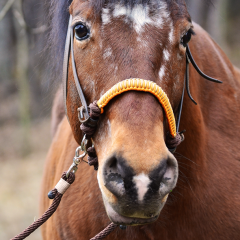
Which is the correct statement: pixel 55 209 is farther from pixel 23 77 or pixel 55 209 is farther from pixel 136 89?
pixel 23 77

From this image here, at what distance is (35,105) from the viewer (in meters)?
11.3

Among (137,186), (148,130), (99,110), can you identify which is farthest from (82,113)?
(137,186)

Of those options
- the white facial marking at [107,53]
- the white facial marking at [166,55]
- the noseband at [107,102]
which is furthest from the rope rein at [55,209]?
the white facial marking at [166,55]

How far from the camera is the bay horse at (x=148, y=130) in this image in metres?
1.43

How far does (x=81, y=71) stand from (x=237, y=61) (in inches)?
385

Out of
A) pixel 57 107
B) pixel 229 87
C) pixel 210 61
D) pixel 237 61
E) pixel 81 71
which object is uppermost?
pixel 81 71

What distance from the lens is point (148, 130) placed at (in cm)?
146

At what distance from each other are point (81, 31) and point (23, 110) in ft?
26.1

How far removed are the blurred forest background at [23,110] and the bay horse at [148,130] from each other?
3.68 m

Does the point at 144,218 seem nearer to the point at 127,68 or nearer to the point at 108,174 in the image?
the point at 108,174

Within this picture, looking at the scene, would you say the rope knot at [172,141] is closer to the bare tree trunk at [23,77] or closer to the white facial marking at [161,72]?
the white facial marking at [161,72]

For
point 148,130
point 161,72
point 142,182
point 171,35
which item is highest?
point 171,35

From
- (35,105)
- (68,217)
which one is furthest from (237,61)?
(68,217)

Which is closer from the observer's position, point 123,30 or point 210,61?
point 123,30
